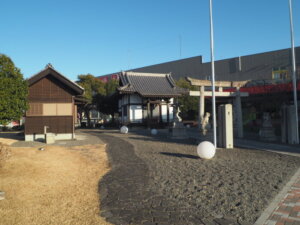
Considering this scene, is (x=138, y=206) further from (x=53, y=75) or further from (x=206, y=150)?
(x=53, y=75)

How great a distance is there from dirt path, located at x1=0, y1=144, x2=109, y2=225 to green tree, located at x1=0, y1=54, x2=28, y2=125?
2.15 metres

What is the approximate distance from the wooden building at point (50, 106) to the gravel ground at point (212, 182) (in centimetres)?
755

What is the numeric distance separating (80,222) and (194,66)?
1805 inches

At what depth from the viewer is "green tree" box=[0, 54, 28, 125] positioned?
403 inches

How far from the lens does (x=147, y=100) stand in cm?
2514

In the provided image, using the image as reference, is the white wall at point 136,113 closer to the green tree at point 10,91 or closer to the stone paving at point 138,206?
the green tree at point 10,91

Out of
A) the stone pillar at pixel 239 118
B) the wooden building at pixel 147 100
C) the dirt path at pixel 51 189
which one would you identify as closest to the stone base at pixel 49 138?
the dirt path at pixel 51 189

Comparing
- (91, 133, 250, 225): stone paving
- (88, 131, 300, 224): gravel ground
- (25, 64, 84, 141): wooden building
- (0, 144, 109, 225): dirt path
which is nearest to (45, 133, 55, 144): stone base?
(25, 64, 84, 141): wooden building

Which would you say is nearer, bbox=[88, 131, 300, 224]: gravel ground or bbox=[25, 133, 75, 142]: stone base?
bbox=[88, 131, 300, 224]: gravel ground

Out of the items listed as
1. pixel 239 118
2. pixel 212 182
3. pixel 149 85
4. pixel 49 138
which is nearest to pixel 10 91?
pixel 49 138

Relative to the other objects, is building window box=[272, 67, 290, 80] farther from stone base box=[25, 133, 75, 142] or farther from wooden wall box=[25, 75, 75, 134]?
stone base box=[25, 133, 75, 142]

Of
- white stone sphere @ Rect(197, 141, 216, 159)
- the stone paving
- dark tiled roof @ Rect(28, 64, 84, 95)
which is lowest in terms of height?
the stone paving

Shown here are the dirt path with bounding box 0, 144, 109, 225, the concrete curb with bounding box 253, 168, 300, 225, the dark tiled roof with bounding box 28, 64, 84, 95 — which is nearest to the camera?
the concrete curb with bounding box 253, 168, 300, 225

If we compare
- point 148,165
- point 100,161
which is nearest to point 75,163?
point 100,161
